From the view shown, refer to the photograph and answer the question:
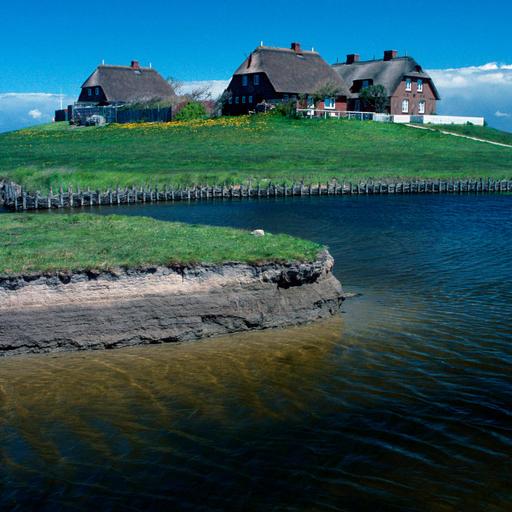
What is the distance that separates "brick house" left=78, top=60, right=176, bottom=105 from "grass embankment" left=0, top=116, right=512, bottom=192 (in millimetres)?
14379

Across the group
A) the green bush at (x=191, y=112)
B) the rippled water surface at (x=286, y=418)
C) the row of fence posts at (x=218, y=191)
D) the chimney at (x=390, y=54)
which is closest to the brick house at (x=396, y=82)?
the chimney at (x=390, y=54)

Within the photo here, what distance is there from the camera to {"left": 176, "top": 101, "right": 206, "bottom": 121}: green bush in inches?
3282

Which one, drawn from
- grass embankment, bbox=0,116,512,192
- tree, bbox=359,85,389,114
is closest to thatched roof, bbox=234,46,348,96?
tree, bbox=359,85,389,114

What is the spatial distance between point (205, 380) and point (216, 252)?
4128 mm

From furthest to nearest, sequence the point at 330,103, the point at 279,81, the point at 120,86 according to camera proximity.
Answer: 1. the point at 120,86
2. the point at 330,103
3. the point at 279,81

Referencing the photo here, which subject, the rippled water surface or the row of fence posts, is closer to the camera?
the rippled water surface

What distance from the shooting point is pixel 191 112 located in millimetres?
83938

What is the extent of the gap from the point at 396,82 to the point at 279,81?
660 inches

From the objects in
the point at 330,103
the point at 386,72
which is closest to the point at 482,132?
the point at 386,72

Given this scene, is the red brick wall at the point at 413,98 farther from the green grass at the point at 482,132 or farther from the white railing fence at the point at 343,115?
the green grass at the point at 482,132

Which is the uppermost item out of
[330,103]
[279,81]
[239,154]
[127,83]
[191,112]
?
[127,83]

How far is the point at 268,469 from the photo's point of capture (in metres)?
9.23

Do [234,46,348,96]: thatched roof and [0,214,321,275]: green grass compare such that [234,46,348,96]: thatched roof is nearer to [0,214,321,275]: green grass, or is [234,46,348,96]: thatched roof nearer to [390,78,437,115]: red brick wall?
[390,78,437,115]: red brick wall

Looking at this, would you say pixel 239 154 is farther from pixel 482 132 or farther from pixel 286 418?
pixel 286 418
